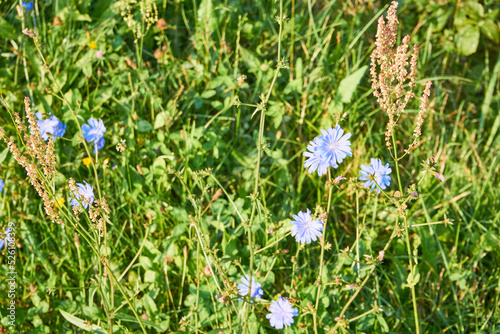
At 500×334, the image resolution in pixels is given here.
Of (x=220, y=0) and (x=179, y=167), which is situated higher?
(x=220, y=0)

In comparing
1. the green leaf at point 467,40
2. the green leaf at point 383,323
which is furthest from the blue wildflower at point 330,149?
the green leaf at point 467,40

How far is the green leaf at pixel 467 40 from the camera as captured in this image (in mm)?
2770

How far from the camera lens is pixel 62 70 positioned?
2.58 m

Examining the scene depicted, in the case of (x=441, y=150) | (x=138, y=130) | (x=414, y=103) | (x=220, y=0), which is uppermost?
(x=220, y=0)

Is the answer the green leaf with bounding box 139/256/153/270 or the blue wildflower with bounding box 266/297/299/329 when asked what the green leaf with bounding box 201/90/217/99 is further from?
the blue wildflower with bounding box 266/297/299/329

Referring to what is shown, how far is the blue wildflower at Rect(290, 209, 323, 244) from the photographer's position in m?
1.69

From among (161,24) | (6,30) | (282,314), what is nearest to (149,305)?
(282,314)

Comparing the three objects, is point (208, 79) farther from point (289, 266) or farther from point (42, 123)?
point (289, 266)

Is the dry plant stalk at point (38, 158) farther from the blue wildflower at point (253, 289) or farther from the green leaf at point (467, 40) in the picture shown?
the green leaf at point (467, 40)

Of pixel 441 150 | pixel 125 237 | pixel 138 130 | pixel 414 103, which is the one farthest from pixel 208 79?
pixel 441 150

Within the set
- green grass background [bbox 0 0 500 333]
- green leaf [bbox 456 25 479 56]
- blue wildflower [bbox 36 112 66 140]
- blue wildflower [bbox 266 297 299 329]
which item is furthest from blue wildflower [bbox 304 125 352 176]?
green leaf [bbox 456 25 479 56]

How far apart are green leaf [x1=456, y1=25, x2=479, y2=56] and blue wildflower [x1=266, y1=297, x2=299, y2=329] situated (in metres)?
1.96

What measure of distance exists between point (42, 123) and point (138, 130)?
446 mm

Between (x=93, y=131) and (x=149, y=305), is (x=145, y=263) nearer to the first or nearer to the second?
(x=149, y=305)
